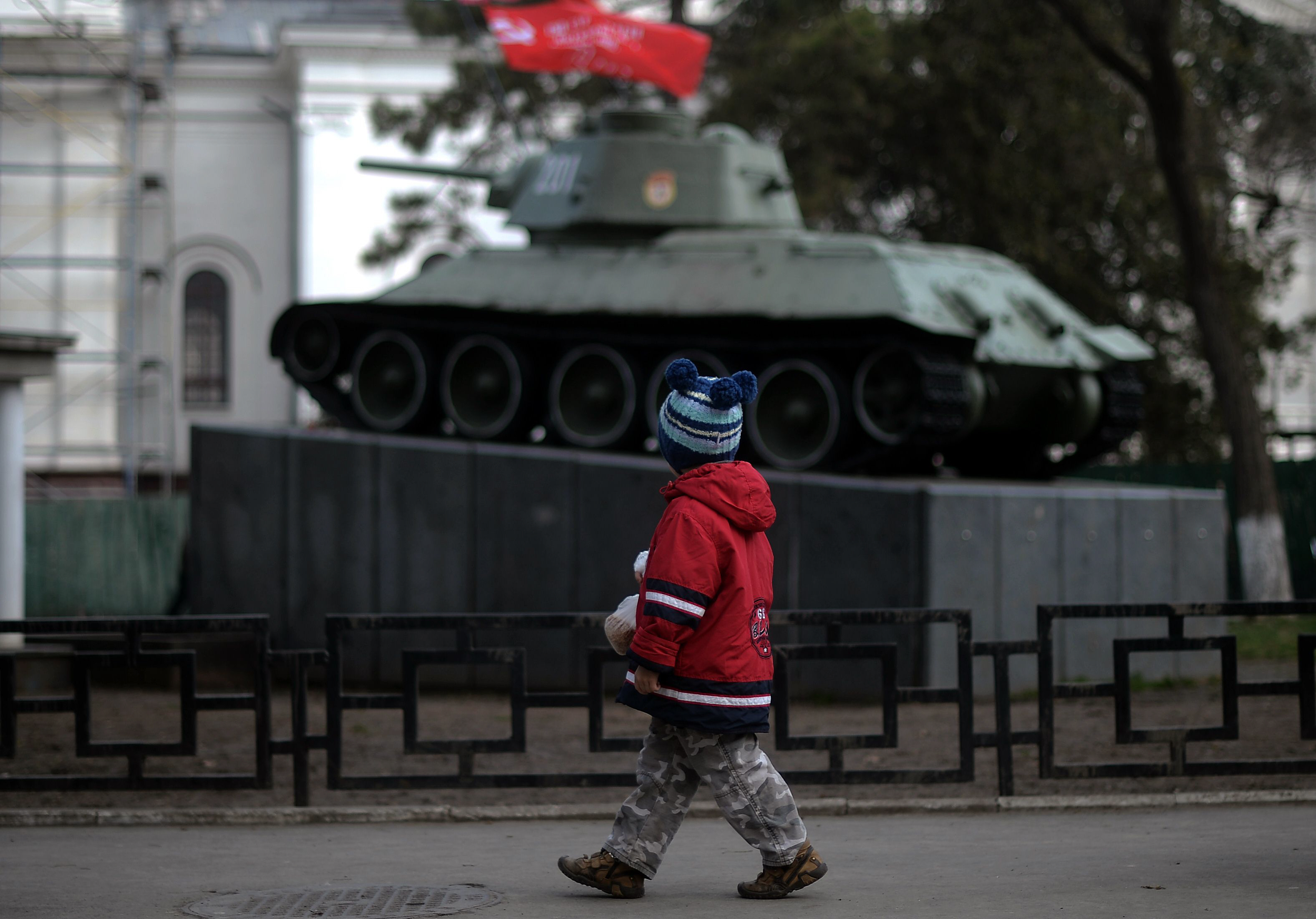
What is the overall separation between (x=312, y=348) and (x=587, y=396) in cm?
324

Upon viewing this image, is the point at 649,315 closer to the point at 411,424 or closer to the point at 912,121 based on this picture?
the point at 411,424

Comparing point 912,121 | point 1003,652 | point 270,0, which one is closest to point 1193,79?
point 912,121

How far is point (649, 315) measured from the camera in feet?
46.0

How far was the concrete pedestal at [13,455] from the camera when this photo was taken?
12.3m

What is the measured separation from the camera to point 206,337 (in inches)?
1451

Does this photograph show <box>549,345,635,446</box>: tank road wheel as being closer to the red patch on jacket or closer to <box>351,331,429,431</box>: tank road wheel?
<box>351,331,429,431</box>: tank road wheel

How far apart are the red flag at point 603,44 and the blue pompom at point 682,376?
16.5 m

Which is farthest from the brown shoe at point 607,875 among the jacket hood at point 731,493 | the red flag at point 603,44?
the red flag at point 603,44

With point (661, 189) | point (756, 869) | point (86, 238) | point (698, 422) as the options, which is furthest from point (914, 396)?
point (86, 238)

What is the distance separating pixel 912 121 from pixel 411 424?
1286cm

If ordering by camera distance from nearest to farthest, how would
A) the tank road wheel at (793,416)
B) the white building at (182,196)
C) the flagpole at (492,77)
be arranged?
the tank road wheel at (793,416) → the flagpole at (492,77) → the white building at (182,196)

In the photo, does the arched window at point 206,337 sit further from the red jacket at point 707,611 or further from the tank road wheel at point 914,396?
the red jacket at point 707,611

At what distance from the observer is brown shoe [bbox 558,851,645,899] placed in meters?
5.28

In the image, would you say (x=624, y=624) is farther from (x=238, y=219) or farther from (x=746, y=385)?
(x=238, y=219)
